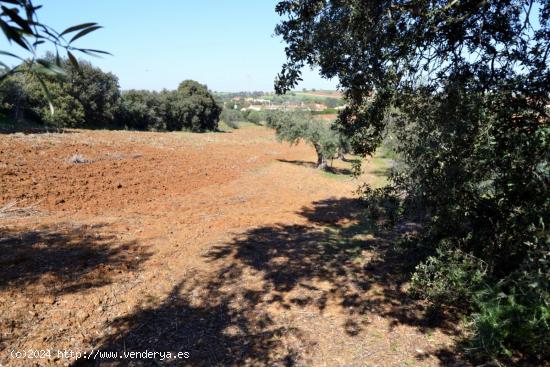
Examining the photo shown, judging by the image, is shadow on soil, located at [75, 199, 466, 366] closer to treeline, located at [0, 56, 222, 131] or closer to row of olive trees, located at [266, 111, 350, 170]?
row of olive trees, located at [266, 111, 350, 170]

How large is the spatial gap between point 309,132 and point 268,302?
1873cm

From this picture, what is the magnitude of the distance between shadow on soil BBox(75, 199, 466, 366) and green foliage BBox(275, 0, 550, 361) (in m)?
1.01

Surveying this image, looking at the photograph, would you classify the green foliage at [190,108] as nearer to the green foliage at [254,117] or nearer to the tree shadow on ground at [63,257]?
the green foliage at [254,117]

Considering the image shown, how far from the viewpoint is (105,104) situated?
130ft

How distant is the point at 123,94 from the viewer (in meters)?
46.0

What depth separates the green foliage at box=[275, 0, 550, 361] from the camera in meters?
4.12

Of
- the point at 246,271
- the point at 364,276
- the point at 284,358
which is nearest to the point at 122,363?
the point at 284,358

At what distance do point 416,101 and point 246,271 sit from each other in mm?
4129

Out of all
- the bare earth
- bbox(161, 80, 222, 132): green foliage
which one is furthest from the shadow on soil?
bbox(161, 80, 222, 132): green foliage

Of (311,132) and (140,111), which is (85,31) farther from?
(140,111)

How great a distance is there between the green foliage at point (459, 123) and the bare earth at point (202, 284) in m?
0.92

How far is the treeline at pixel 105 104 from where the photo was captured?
3031 centimetres

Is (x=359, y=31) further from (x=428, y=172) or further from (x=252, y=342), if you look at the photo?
(x=252, y=342)

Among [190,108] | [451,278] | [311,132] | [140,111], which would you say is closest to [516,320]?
[451,278]
